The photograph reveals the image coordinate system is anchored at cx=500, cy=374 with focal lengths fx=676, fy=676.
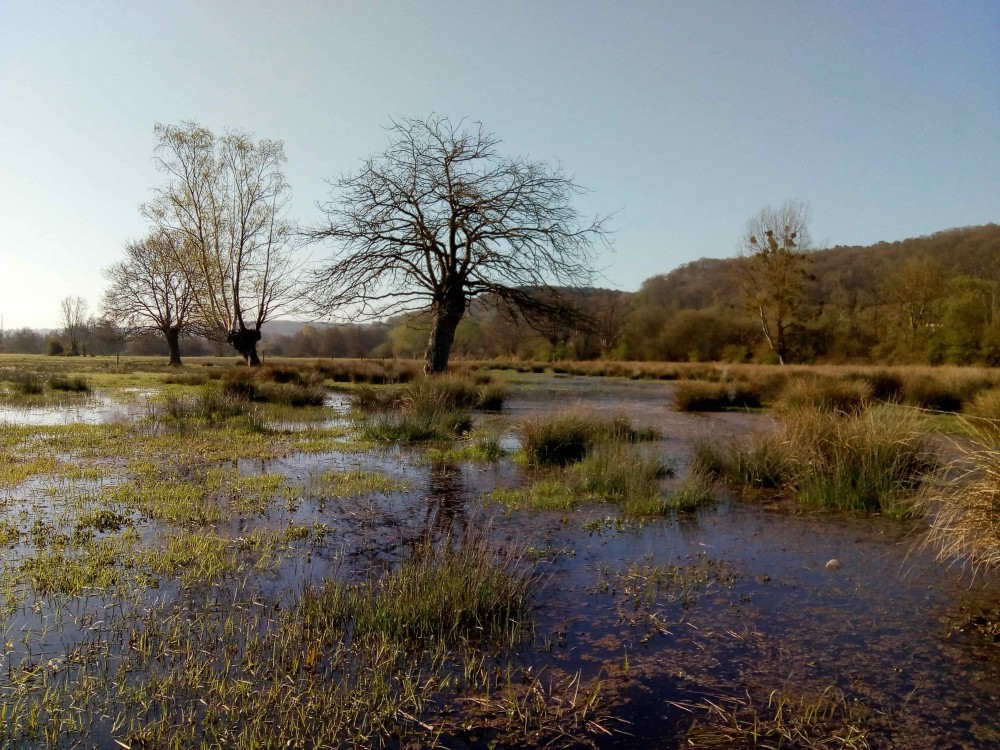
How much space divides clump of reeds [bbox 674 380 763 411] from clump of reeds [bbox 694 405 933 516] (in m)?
9.50

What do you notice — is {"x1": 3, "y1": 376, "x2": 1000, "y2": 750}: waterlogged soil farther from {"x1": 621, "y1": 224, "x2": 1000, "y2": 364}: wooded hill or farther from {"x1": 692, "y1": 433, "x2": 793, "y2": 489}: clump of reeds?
{"x1": 621, "y1": 224, "x2": 1000, "y2": 364}: wooded hill

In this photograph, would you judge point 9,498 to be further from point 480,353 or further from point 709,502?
point 480,353

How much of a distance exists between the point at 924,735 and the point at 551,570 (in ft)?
8.69

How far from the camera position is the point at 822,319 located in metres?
39.3

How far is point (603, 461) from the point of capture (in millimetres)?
8469

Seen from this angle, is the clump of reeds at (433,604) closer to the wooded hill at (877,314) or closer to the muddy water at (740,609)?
the muddy water at (740,609)

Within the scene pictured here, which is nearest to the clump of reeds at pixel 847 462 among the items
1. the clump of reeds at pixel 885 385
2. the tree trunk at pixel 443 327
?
the clump of reeds at pixel 885 385

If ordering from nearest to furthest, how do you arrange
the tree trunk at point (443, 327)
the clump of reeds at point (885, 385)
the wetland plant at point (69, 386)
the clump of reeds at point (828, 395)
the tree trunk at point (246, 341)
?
the clump of reeds at point (828, 395)
the clump of reeds at point (885, 385)
the tree trunk at point (443, 327)
the wetland plant at point (69, 386)
the tree trunk at point (246, 341)

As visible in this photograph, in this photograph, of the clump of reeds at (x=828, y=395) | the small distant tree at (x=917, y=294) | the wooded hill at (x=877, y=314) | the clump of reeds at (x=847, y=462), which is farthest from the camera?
the small distant tree at (x=917, y=294)

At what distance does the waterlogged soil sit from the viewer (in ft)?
10.7

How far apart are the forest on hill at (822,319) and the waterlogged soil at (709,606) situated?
11.7 meters

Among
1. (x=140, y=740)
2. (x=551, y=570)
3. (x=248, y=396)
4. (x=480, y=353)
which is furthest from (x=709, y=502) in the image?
(x=480, y=353)

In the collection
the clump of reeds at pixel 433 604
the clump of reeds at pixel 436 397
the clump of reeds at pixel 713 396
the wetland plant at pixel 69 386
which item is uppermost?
the wetland plant at pixel 69 386

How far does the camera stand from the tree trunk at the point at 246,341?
89.1 feet
